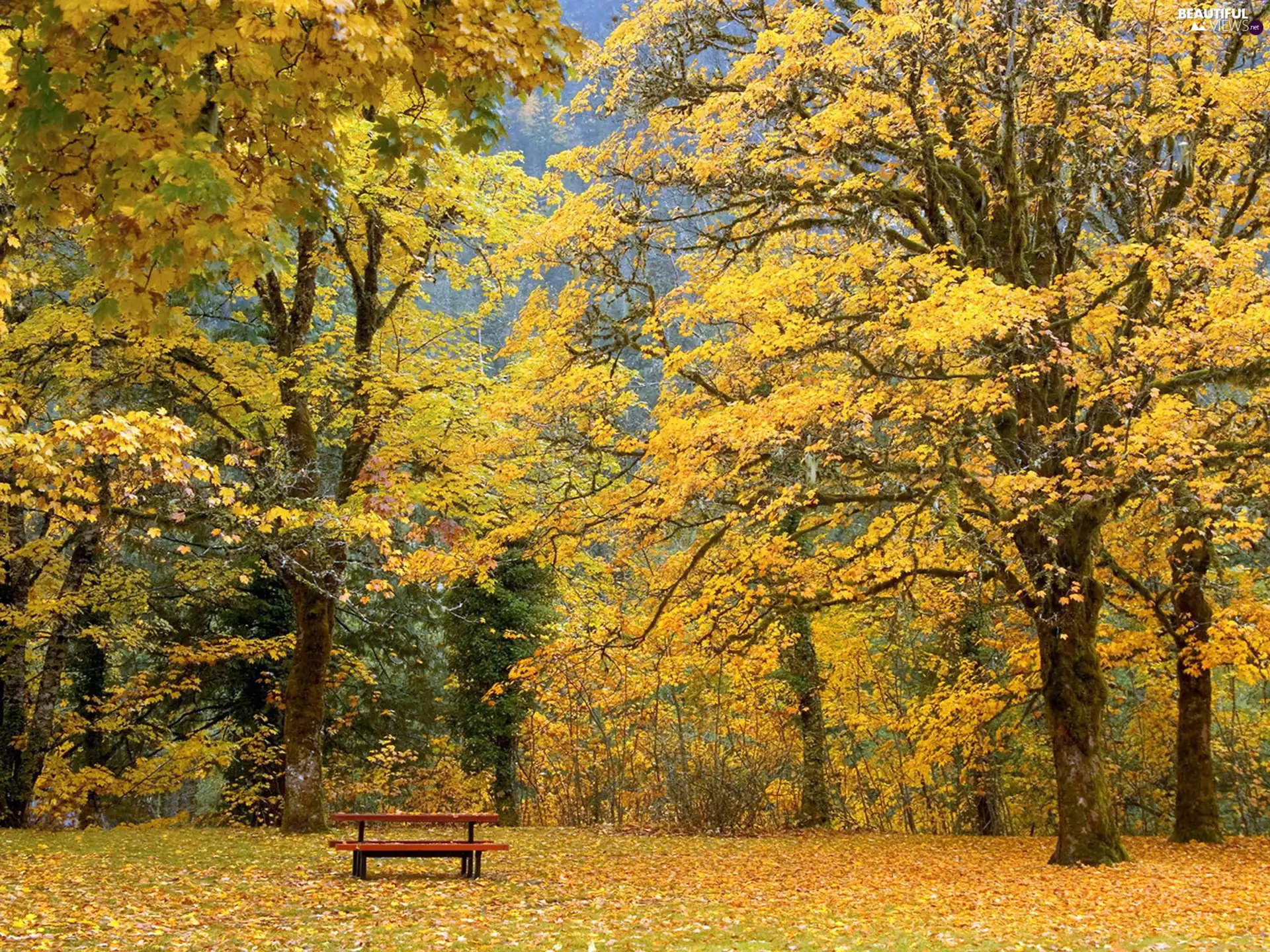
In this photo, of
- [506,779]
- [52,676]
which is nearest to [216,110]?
[52,676]

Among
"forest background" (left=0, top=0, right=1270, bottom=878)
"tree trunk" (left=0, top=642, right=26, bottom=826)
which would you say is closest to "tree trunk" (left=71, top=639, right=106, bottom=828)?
"forest background" (left=0, top=0, right=1270, bottom=878)

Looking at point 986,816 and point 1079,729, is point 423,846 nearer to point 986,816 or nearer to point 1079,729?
point 1079,729

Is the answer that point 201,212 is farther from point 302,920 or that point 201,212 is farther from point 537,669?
point 537,669

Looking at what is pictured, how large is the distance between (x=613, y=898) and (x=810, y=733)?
28.5ft

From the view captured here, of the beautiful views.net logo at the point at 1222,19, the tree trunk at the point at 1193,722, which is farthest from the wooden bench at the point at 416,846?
the beautiful views.net logo at the point at 1222,19

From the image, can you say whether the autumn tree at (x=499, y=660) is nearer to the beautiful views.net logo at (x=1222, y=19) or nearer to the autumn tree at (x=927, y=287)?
the autumn tree at (x=927, y=287)

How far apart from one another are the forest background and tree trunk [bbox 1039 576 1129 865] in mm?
41

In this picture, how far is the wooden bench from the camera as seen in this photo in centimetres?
804

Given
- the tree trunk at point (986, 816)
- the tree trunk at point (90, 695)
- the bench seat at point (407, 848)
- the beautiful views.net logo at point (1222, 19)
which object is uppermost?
the beautiful views.net logo at point (1222, 19)

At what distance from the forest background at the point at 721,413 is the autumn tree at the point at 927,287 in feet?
0.21

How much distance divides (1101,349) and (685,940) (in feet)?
26.1

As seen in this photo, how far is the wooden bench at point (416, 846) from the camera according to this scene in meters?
8.04

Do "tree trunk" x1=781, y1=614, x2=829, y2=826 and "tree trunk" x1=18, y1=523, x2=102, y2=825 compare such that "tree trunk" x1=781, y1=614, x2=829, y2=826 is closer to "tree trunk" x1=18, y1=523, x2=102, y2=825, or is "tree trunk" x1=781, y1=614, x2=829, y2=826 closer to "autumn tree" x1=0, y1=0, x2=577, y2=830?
"tree trunk" x1=18, y1=523, x2=102, y2=825

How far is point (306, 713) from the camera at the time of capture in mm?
12188
